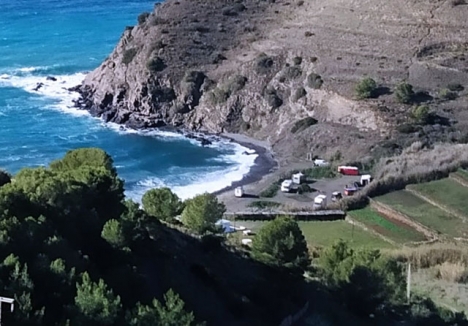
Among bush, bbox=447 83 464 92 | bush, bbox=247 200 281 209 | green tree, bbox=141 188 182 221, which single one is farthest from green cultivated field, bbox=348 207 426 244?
bush, bbox=447 83 464 92

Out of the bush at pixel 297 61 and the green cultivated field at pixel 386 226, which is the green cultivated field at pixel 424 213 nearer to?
the green cultivated field at pixel 386 226

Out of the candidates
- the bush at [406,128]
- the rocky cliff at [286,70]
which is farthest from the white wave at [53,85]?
the bush at [406,128]

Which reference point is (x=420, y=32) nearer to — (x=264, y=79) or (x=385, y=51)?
(x=385, y=51)

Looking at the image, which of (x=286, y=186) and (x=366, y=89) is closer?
(x=286, y=186)

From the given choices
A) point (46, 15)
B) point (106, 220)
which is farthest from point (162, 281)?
point (46, 15)

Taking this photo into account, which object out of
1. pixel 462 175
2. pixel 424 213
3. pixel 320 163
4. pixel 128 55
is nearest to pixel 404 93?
pixel 320 163

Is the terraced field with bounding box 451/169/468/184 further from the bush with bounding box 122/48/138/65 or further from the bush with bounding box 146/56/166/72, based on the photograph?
the bush with bounding box 122/48/138/65

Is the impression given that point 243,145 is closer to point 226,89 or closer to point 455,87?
point 226,89
